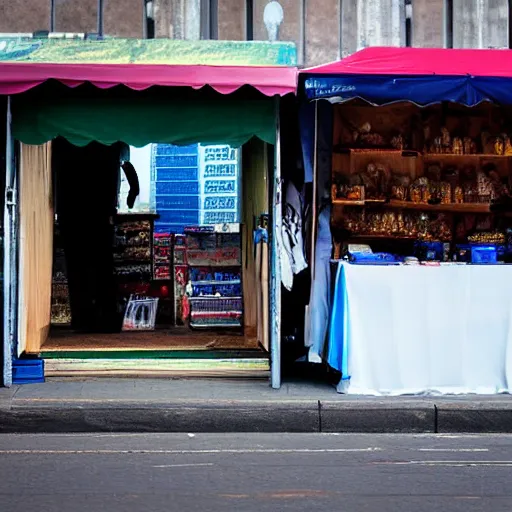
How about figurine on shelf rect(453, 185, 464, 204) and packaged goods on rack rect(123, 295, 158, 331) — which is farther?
packaged goods on rack rect(123, 295, 158, 331)

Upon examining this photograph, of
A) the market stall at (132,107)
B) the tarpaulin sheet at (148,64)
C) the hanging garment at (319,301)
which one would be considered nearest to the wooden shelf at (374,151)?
the market stall at (132,107)

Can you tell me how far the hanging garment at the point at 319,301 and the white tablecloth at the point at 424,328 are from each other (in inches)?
16.8

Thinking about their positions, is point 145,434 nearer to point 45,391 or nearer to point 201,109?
point 45,391

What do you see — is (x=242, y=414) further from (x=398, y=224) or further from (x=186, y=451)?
(x=398, y=224)

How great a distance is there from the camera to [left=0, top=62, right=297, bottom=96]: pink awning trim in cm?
912

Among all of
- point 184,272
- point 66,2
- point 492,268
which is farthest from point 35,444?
point 66,2

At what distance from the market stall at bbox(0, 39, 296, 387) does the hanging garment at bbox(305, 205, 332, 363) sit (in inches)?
18.2

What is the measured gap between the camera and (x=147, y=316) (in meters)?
13.1

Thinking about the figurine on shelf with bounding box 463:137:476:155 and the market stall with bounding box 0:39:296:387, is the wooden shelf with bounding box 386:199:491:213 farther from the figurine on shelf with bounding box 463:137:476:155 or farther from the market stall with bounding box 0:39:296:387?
the market stall with bounding box 0:39:296:387

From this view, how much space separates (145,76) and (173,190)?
4.49m

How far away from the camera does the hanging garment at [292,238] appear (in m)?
10.4

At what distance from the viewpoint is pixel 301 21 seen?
52.6 feet

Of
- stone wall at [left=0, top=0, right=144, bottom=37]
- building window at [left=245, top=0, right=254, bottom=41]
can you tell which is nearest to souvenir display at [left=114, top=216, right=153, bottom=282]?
stone wall at [left=0, top=0, right=144, bottom=37]

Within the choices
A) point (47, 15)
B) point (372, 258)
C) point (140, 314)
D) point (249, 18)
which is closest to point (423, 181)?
point (372, 258)
